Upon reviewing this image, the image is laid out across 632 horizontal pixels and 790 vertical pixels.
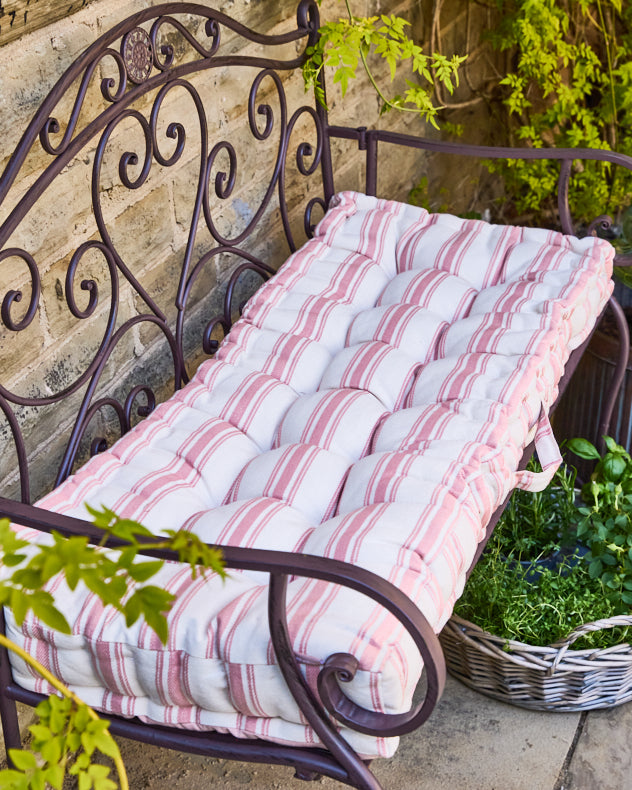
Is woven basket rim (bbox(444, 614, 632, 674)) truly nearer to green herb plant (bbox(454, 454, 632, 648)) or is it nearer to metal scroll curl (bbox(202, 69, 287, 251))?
green herb plant (bbox(454, 454, 632, 648))

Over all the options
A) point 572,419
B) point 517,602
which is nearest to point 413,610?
point 517,602

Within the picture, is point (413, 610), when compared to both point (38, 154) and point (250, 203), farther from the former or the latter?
point (250, 203)

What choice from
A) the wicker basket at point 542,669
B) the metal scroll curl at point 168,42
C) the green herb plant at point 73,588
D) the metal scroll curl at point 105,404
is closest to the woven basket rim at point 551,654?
the wicker basket at point 542,669

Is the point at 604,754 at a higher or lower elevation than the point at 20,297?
lower

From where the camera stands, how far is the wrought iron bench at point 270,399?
113 centimetres

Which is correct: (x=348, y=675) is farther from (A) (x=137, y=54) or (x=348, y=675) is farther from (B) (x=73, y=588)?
(A) (x=137, y=54)

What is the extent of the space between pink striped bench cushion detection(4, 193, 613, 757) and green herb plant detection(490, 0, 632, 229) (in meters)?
0.86

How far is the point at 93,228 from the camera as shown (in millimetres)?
1687

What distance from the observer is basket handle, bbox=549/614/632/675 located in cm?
160

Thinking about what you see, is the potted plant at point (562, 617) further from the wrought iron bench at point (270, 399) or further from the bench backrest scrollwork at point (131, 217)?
the bench backrest scrollwork at point (131, 217)

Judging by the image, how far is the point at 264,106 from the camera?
201 cm

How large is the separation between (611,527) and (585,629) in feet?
0.81

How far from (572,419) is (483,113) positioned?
153 centimetres

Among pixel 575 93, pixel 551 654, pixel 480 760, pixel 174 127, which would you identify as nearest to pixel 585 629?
pixel 551 654
